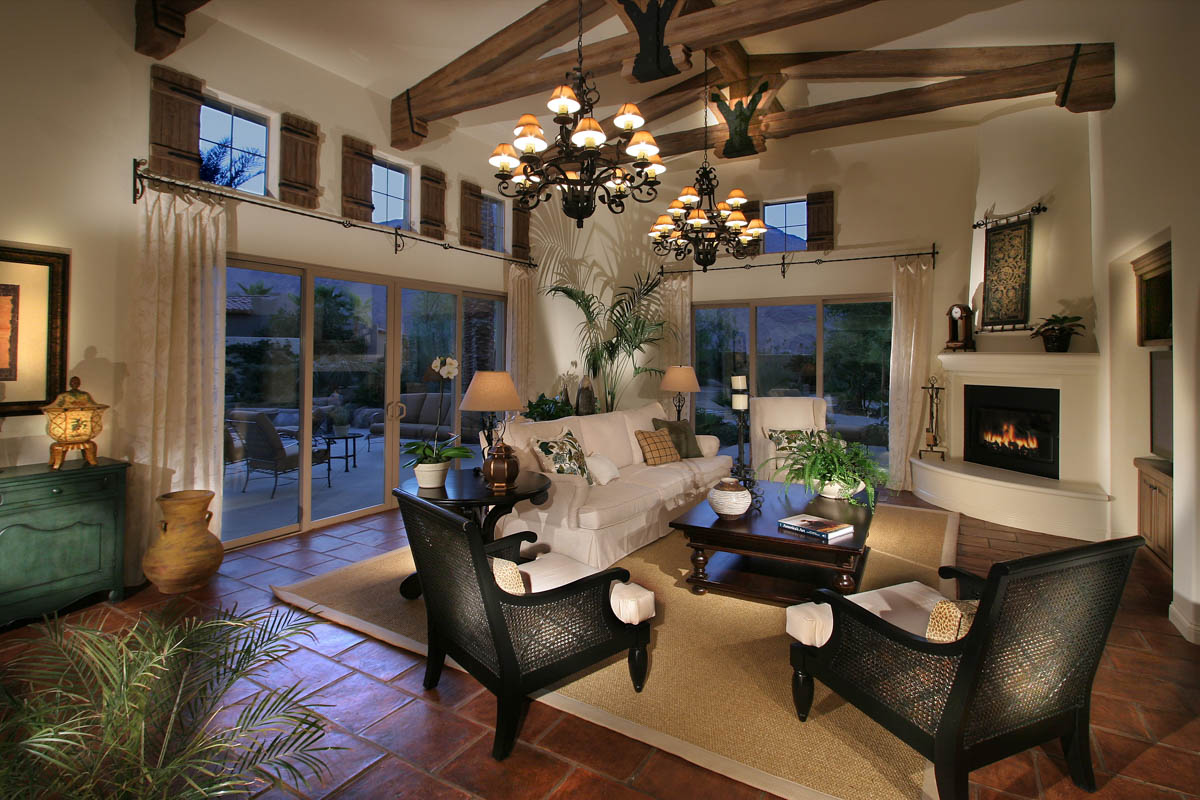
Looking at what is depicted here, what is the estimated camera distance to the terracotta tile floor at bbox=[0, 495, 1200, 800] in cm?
200

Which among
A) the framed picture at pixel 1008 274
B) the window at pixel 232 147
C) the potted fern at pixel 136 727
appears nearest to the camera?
the potted fern at pixel 136 727

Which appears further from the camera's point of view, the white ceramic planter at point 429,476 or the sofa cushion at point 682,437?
the sofa cushion at point 682,437

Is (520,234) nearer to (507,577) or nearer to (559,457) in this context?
(559,457)

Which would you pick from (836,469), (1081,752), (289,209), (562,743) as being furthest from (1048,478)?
(289,209)

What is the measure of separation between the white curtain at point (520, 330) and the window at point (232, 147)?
271 cm

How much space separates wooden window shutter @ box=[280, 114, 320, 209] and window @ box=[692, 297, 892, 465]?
457 centimetres

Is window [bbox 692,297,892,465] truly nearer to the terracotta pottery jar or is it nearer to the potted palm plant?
the potted palm plant

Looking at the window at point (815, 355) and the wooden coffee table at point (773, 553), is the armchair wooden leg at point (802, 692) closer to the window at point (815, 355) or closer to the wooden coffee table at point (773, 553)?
the wooden coffee table at point (773, 553)

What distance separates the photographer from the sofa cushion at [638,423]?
5.35 metres

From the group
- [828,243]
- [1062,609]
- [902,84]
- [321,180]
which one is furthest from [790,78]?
[1062,609]

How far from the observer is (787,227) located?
7.11 m

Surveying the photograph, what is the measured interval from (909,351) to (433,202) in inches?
198

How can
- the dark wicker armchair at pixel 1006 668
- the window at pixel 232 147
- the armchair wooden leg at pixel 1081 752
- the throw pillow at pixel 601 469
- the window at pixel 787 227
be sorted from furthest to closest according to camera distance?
the window at pixel 787 227 < the throw pillow at pixel 601 469 < the window at pixel 232 147 < the armchair wooden leg at pixel 1081 752 < the dark wicker armchair at pixel 1006 668

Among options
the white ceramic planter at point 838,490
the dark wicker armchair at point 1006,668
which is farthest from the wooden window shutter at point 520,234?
the dark wicker armchair at point 1006,668
